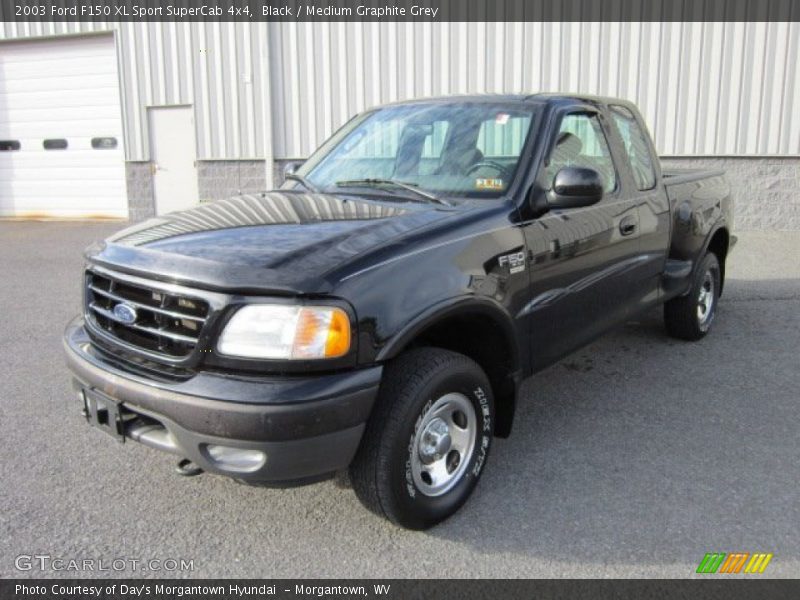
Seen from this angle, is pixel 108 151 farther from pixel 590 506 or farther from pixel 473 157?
pixel 590 506

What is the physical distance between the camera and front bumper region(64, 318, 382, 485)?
238 cm

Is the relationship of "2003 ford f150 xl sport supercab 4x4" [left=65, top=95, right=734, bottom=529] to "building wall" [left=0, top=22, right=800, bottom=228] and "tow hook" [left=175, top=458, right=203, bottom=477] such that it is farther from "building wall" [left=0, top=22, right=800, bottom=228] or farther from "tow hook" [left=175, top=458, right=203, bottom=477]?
"building wall" [left=0, top=22, right=800, bottom=228]

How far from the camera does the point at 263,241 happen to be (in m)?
2.79

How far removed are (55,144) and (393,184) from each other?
41.2 feet

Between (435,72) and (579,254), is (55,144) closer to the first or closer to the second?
(435,72)

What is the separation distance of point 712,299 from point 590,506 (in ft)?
10.9

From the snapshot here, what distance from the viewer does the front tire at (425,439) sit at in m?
2.67

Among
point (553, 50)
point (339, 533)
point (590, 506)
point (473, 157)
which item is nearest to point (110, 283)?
point (339, 533)

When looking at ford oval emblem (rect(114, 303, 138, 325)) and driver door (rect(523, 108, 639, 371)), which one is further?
driver door (rect(523, 108, 639, 371))

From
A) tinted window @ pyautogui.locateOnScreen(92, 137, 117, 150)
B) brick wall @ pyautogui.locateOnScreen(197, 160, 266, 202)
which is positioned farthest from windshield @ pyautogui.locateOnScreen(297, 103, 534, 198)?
tinted window @ pyautogui.locateOnScreen(92, 137, 117, 150)

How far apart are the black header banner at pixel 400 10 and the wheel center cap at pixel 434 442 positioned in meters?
9.74

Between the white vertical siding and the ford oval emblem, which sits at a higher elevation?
the white vertical siding

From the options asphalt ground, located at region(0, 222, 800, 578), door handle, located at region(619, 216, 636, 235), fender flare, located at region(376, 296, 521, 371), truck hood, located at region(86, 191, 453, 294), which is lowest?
asphalt ground, located at region(0, 222, 800, 578)
